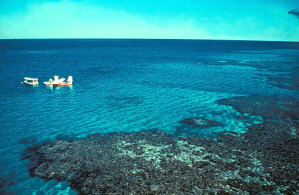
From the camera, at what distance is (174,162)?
2406 centimetres

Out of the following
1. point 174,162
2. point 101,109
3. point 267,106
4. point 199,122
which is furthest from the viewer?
point 267,106

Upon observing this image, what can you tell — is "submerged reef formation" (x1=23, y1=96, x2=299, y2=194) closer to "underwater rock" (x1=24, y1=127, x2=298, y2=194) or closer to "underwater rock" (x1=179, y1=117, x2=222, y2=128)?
"underwater rock" (x1=24, y1=127, x2=298, y2=194)

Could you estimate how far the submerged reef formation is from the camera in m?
20.2

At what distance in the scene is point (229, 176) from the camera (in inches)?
851

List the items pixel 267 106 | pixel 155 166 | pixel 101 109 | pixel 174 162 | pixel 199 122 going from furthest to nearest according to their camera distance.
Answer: pixel 267 106 → pixel 101 109 → pixel 199 122 → pixel 174 162 → pixel 155 166

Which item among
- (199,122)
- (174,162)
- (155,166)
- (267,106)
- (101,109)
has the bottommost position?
(155,166)

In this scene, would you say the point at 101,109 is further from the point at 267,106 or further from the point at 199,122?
the point at 267,106

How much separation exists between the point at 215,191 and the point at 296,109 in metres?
32.4

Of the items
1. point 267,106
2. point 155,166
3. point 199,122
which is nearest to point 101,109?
point 199,122

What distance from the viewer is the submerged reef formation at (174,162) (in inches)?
794

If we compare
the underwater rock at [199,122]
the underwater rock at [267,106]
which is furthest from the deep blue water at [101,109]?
the underwater rock at [267,106]

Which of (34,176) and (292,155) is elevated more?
(292,155)

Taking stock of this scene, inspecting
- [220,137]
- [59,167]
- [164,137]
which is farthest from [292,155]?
[59,167]

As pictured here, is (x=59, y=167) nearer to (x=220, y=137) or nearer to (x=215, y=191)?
(x=215, y=191)
